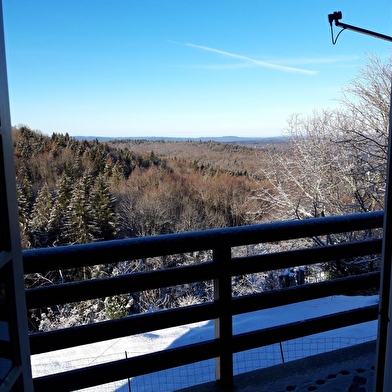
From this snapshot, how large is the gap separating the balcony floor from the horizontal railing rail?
0.12 metres

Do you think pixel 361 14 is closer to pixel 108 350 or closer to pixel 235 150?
pixel 108 350

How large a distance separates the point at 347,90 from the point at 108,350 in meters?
10.0

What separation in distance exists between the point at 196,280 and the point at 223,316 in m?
0.24

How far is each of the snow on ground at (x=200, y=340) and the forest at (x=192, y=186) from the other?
8.73 ft

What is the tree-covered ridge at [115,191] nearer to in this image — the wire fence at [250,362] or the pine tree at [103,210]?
the pine tree at [103,210]

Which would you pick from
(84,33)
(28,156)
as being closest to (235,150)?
(28,156)

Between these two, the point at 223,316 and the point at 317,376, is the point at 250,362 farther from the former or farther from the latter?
the point at 223,316

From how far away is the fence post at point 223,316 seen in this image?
1702 mm

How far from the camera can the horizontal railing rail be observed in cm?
144

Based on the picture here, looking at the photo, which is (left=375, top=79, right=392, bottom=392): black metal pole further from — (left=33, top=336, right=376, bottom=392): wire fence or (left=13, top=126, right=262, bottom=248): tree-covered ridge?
(left=13, top=126, right=262, bottom=248): tree-covered ridge

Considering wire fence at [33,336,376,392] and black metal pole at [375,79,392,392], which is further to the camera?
wire fence at [33,336,376,392]

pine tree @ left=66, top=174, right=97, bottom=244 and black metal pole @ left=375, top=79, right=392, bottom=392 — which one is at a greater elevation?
black metal pole @ left=375, top=79, right=392, bottom=392

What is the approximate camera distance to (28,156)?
2133 cm

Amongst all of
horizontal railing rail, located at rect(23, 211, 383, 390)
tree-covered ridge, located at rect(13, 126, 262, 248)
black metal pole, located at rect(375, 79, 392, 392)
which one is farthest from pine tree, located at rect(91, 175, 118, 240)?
black metal pole, located at rect(375, 79, 392, 392)
